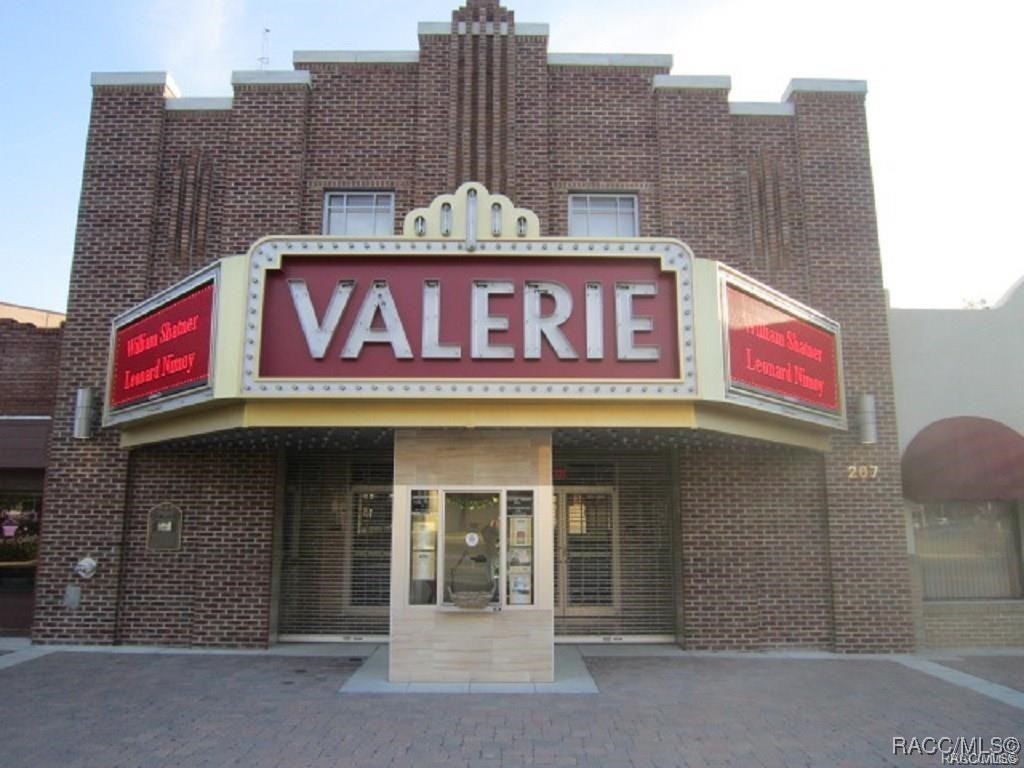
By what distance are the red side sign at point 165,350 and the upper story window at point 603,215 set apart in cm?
597

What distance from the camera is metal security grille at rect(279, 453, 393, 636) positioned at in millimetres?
12453

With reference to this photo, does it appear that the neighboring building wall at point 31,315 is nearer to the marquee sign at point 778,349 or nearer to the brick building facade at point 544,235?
the brick building facade at point 544,235

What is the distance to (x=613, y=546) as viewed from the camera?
12711mm

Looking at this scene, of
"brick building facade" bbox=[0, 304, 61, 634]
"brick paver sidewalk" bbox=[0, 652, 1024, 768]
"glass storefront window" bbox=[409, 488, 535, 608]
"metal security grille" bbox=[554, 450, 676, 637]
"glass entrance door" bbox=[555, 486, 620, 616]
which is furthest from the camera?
"brick building facade" bbox=[0, 304, 61, 634]

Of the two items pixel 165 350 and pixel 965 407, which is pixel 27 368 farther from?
pixel 965 407

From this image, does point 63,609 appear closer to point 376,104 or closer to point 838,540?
point 376,104

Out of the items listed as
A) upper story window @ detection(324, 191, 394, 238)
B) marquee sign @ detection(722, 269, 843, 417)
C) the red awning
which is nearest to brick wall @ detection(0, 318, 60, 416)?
upper story window @ detection(324, 191, 394, 238)

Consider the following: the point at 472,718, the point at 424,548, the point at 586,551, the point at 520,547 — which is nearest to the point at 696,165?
the point at 586,551

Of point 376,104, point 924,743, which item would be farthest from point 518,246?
point 924,743

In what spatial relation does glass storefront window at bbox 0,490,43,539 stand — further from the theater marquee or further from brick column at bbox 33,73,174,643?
the theater marquee

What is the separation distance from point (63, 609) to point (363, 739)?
6.93 meters

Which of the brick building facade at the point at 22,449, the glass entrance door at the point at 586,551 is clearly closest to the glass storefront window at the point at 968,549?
the glass entrance door at the point at 586,551

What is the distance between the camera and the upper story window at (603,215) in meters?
12.7

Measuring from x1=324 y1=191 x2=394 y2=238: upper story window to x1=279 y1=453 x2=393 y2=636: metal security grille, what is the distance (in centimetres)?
368
